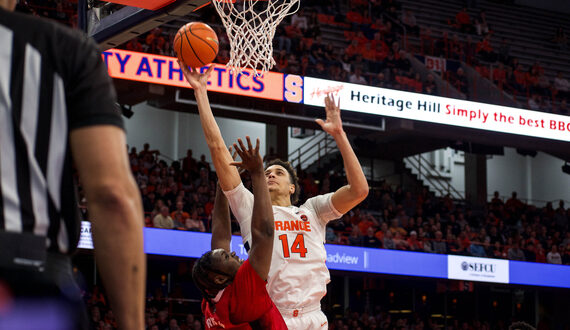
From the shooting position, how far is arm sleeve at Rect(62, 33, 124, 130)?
5.20ft

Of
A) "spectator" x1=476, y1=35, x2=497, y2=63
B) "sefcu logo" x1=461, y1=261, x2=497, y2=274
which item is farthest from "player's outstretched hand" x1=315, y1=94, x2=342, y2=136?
"spectator" x1=476, y1=35, x2=497, y2=63

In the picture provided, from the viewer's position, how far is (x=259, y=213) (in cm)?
344

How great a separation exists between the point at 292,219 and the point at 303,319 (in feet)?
1.95

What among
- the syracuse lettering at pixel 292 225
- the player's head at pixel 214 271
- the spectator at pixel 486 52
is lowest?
the player's head at pixel 214 271

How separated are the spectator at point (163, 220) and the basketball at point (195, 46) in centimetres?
916

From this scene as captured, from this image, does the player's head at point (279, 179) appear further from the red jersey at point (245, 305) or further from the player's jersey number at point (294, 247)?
the red jersey at point (245, 305)

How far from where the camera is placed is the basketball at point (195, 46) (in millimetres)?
5066

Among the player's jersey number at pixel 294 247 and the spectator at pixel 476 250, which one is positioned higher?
the spectator at pixel 476 250

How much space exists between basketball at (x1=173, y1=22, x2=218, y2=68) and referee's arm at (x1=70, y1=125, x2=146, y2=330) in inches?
136

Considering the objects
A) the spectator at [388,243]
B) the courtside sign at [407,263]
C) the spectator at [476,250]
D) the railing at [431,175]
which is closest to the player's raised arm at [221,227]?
the courtside sign at [407,263]

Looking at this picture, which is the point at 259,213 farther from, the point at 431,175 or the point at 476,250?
the point at 431,175

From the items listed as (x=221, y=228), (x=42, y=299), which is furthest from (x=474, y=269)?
(x=42, y=299)

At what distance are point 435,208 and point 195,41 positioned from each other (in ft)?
52.1

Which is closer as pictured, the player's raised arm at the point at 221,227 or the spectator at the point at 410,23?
the player's raised arm at the point at 221,227
